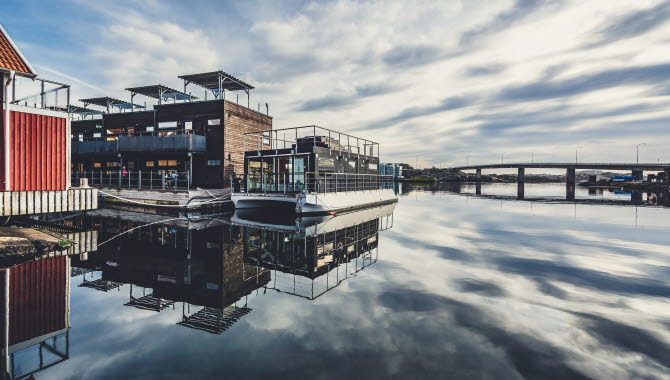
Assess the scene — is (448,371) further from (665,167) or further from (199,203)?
(665,167)

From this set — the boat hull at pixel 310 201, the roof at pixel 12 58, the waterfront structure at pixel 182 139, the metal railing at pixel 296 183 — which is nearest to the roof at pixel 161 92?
the waterfront structure at pixel 182 139

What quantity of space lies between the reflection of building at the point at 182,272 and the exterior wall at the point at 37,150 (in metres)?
3.32

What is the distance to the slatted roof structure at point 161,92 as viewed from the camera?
96.6 feet

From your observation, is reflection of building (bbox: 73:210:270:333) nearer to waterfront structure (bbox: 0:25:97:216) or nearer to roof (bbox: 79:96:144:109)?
waterfront structure (bbox: 0:25:97:216)

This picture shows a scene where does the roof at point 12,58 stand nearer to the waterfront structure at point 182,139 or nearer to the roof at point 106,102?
the waterfront structure at point 182,139

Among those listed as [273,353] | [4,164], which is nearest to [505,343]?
[273,353]

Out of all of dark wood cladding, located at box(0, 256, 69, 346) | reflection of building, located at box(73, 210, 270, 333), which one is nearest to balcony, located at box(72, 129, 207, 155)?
reflection of building, located at box(73, 210, 270, 333)

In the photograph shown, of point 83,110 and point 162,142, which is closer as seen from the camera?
point 162,142

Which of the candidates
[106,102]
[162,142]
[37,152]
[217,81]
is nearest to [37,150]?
[37,152]

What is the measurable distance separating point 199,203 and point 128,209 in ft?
22.1

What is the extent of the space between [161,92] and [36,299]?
29.1m

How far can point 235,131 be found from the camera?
96.9 feet

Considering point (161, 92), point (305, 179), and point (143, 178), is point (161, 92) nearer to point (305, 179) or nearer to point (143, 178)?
point (143, 178)

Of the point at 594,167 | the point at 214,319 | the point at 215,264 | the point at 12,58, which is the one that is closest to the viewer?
the point at 214,319
